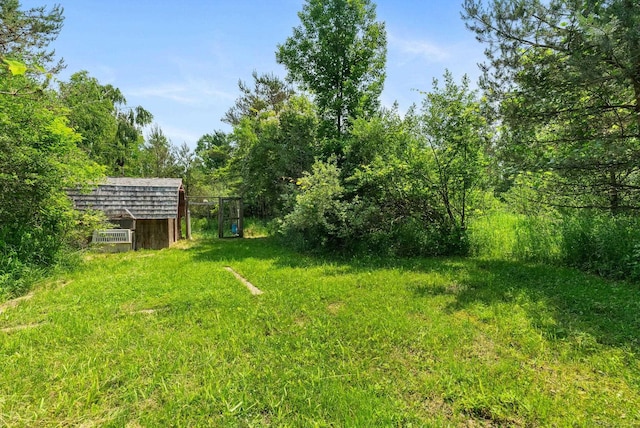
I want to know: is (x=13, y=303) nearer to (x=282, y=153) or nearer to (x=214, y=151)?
(x=282, y=153)

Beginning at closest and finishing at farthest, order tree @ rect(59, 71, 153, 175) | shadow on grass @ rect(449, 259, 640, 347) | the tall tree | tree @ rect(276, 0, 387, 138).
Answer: shadow on grass @ rect(449, 259, 640, 347)
the tall tree
tree @ rect(276, 0, 387, 138)
tree @ rect(59, 71, 153, 175)

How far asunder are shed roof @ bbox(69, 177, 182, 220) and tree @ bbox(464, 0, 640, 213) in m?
11.8

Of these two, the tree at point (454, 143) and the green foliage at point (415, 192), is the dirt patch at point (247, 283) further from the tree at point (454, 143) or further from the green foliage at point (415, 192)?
the tree at point (454, 143)

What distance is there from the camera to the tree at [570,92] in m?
4.43

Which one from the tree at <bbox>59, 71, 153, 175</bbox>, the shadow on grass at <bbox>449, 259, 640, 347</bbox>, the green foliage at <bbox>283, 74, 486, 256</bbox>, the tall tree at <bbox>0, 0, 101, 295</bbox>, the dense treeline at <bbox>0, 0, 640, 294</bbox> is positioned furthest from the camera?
the tree at <bbox>59, 71, 153, 175</bbox>

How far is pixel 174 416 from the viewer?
225 centimetres

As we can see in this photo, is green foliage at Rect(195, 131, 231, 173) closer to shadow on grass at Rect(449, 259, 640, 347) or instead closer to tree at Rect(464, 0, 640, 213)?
tree at Rect(464, 0, 640, 213)

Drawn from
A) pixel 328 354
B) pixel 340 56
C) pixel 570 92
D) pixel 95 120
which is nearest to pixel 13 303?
pixel 328 354

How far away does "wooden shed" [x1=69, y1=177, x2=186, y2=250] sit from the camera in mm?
11873

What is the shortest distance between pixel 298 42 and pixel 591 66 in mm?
9766

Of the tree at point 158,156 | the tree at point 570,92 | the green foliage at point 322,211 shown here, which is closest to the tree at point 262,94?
the tree at point 158,156

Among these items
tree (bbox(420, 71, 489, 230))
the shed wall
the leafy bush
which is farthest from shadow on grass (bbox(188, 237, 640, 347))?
the shed wall

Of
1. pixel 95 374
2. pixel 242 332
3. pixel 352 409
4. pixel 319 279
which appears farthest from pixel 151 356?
pixel 319 279

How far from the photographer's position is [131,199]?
40.4ft
